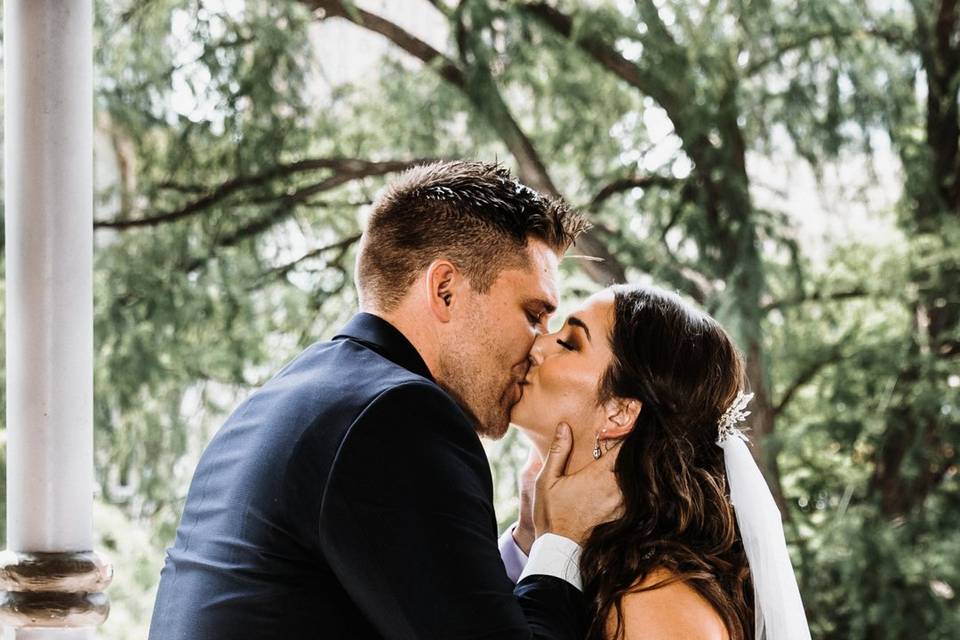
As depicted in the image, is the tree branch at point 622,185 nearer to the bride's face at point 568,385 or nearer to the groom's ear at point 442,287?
the bride's face at point 568,385

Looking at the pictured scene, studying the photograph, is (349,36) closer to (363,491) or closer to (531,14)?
(531,14)

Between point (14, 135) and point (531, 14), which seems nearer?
point (14, 135)

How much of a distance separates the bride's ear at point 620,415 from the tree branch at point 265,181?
4.27 metres

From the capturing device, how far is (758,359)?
6.17 m

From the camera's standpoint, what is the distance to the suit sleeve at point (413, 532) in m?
1.61

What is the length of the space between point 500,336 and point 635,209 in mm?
4493

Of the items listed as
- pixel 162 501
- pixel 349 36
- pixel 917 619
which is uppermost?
pixel 349 36

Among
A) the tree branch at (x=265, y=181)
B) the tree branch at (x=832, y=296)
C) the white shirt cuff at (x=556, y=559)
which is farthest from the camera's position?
the tree branch at (x=265, y=181)

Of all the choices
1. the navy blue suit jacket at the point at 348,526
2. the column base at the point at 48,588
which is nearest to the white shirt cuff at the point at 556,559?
the navy blue suit jacket at the point at 348,526

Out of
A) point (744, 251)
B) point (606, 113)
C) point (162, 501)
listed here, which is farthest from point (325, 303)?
point (744, 251)

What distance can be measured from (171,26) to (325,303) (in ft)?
5.68

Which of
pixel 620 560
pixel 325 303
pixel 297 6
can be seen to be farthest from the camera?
pixel 325 303

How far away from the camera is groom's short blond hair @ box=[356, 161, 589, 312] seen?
7.14 feet

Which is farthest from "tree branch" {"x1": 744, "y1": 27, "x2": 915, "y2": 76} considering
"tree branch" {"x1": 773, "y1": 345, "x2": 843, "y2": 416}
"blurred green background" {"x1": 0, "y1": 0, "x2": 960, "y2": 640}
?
"tree branch" {"x1": 773, "y1": 345, "x2": 843, "y2": 416}
